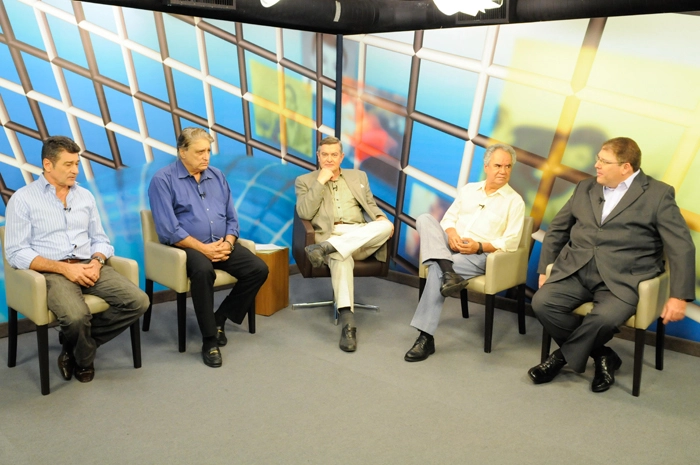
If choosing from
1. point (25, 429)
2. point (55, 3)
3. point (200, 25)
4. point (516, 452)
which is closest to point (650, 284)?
point (516, 452)

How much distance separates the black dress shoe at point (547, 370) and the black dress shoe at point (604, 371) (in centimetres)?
18

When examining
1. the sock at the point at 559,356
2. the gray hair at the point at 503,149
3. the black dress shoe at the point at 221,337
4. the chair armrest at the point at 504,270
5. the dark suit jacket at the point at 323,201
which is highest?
the gray hair at the point at 503,149

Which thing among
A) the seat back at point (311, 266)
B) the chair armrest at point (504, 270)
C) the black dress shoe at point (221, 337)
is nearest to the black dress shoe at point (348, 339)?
the seat back at point (311, 266)

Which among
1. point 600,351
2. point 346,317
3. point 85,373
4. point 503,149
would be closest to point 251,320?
point 346,317

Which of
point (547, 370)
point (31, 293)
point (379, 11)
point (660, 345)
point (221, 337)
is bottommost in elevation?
point (221, 337)

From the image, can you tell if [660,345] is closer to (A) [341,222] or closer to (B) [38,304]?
(A) [341,222]

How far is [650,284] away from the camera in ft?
10.5

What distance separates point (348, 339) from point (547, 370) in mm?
1167

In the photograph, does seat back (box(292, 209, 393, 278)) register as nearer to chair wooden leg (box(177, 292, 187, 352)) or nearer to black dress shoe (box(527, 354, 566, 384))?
chair wooden leg (box(177, 292, 187, 352))

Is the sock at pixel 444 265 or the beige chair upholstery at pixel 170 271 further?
the sock at pixel 444 265

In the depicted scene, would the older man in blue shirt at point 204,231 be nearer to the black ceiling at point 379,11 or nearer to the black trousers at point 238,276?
the black trousers at point 238,276

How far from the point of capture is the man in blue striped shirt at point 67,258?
315 centimetres

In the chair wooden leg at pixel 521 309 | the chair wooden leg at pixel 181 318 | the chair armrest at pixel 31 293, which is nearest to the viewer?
the chair armrest at pixel 31 293

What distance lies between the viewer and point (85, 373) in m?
3.26
